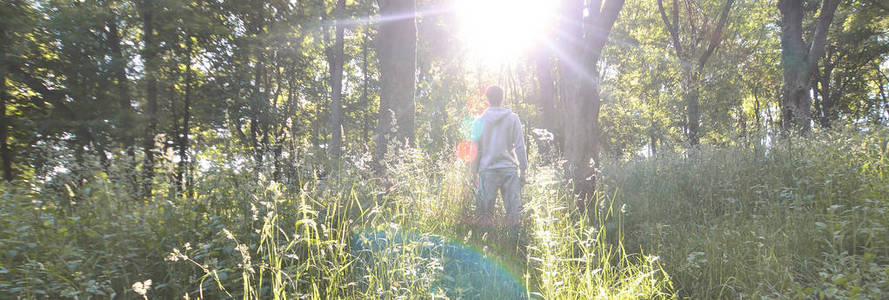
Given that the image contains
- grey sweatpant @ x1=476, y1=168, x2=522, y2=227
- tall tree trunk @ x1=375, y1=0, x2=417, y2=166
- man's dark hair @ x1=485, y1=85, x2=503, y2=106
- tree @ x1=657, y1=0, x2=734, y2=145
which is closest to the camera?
grey sweatpant @ x1=476, y1=168, x2=522, y2=227

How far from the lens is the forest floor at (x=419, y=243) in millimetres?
2463

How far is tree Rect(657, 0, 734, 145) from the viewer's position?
53.1 ft

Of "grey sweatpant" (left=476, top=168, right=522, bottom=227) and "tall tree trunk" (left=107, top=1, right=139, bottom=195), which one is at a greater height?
"tall tree trunk" (left=107, top=1, right=139, bottom=195)

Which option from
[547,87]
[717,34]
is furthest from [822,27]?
[717,34]

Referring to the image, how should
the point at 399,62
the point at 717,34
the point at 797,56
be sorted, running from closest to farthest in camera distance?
the point at 399,62
the point at 797,56
the point at 717,34

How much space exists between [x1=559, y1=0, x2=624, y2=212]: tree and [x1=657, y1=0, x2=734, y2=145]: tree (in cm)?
1115

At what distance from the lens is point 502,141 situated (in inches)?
188

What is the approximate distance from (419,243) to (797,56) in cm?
1145

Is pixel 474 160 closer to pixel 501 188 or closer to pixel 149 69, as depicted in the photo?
pixel 501 188

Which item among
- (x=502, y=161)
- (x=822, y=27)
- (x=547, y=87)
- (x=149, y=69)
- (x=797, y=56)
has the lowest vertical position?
(x=502, y=161)

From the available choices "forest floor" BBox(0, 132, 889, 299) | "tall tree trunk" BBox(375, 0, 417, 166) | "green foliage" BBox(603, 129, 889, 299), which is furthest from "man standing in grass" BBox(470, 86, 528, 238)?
"tall tree trunk" BBox(375, 0, 417, 166)

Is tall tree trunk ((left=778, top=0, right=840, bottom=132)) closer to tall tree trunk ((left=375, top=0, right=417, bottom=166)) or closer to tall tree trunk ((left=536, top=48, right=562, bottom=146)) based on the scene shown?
tall tree trunk ((left=536, top=48, right=562, bottom=146))

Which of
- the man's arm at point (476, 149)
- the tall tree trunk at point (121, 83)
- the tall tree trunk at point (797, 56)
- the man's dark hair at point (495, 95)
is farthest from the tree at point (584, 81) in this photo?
the tall tree trunk at point (121, 83)

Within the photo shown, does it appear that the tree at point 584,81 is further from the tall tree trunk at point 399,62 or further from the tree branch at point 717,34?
the tree branch at point 717,34
